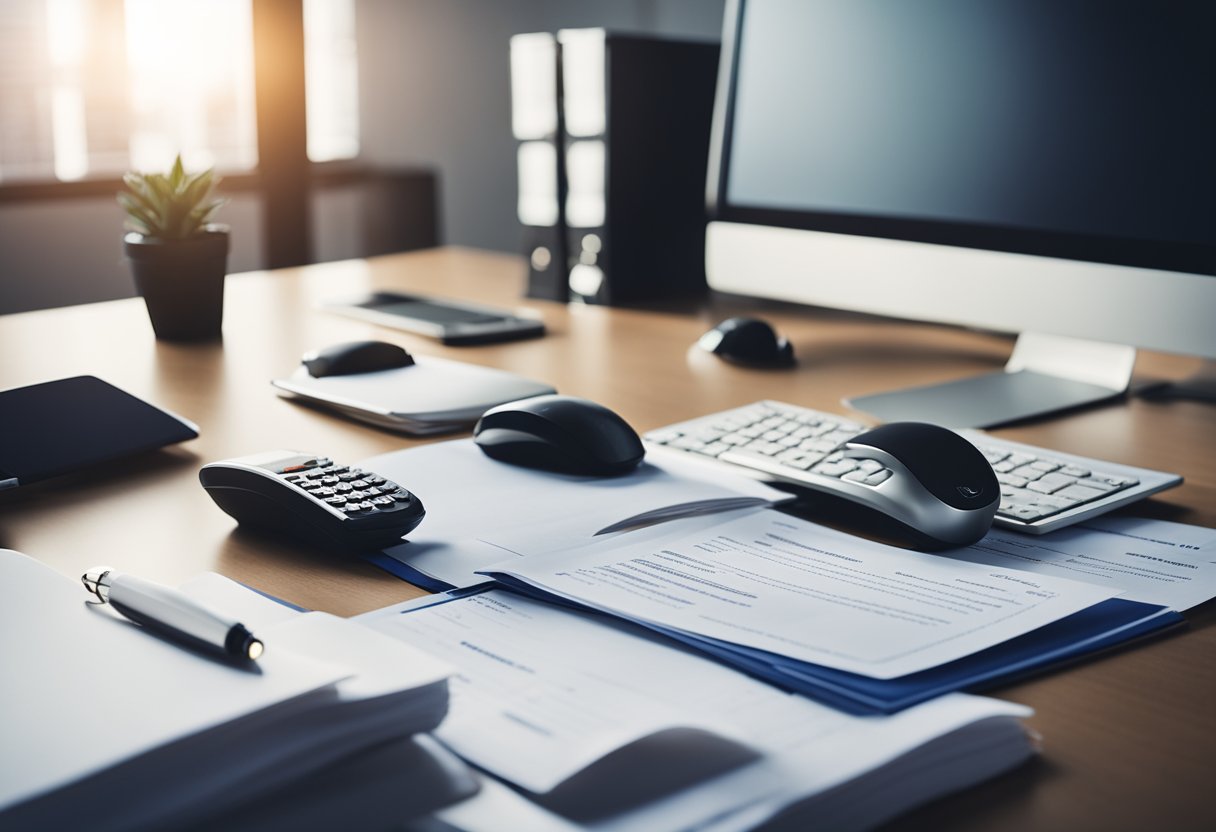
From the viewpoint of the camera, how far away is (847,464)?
2.59 feet

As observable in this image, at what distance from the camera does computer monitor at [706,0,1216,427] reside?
953mm

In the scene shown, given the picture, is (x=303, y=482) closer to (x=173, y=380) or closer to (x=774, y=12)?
(x=173, y=380)

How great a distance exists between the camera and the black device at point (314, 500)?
2.28 ft

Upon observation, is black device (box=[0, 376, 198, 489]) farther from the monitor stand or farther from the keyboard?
the monitor stand

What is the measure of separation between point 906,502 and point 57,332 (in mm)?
1080

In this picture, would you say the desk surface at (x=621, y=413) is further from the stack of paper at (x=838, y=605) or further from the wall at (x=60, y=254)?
the wall at (x=60, y=254)

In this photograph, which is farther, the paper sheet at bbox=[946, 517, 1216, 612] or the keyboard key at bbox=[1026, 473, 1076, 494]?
the keyboard key at bbox=[1026, 473, 1076, 494]

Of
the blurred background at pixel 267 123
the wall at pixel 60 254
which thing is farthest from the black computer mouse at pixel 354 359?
the wall at pixel 60 254

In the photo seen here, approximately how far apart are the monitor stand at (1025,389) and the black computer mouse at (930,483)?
0.86 feet

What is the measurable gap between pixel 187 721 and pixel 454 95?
12.0 ft

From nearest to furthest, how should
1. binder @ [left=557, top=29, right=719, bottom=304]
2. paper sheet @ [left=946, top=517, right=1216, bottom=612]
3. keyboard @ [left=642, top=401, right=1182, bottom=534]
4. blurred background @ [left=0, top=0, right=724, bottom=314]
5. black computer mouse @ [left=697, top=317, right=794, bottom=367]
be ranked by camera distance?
paper sheet @ [left=946, top=517, right=1216, bottom=612], keyboard @ [left=642, top=401, right=1182, bottom=534], black computer mouse @ [left=697, top=317, right=794, bottom=367], binder @ [left=557, top=29, right=719, bottom=304], blurred background @ [left=0, top=0, right=724, bottom=314]

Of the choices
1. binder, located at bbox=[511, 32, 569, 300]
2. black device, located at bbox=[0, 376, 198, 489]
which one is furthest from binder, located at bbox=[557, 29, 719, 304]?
black device, located at bbox=[0, 376, 198, 489]

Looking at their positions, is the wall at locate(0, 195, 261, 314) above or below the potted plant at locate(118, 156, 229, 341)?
below

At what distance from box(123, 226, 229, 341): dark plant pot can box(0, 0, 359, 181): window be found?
7.28 ft
